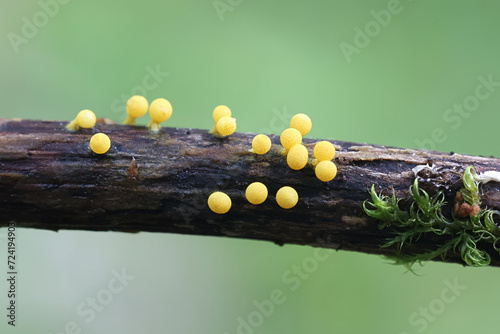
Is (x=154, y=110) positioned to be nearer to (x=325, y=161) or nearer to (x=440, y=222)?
(x=325, y=161)

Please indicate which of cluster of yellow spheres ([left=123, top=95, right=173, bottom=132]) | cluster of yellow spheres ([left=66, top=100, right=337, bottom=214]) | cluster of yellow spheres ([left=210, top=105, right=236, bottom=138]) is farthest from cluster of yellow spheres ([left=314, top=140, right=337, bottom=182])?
cluster of yellow spheres ([left=123, top=95, right=173, bottom=132])

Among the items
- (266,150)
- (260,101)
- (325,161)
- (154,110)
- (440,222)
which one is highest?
(260,101)

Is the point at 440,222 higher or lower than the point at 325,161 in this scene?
lower

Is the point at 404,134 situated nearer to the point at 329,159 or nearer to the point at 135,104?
the point at 329,159

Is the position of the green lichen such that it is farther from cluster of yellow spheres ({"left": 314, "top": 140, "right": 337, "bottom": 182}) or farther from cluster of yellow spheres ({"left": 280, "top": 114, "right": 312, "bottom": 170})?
cluster of yellow spheres ({"left": 280, "top": 114, "right": 312, "bottom": 170})

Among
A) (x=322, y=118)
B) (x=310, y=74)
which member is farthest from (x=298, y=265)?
(x=310, y=74)

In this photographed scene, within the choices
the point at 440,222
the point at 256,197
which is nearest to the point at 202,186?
the point at 256,197
